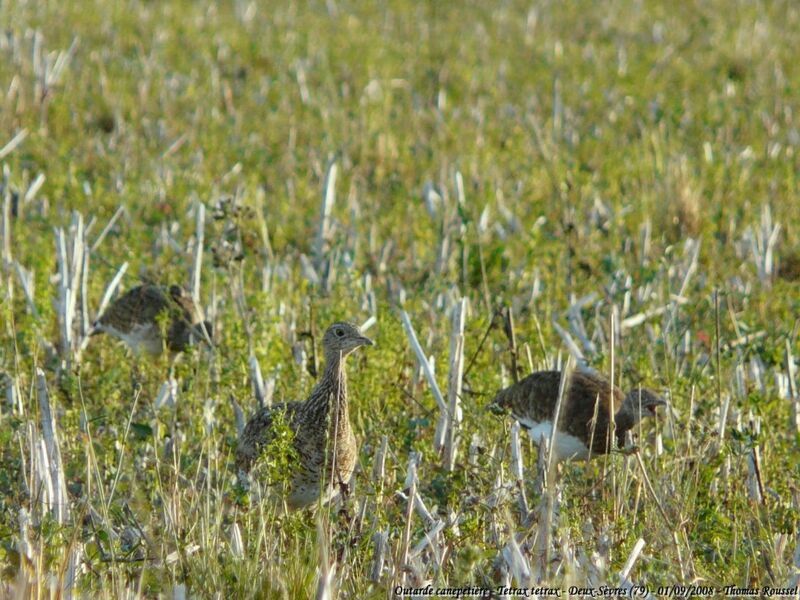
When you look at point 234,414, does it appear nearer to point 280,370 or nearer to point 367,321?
point 280,370

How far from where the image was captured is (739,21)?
14.4 meters

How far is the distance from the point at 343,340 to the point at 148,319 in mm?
1829

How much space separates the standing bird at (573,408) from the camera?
5242 millimetres

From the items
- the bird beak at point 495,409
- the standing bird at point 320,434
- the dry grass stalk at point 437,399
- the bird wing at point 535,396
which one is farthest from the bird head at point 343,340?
the bird beak at point 495,409

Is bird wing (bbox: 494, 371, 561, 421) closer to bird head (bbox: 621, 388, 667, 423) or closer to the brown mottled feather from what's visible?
the brown mottled feather

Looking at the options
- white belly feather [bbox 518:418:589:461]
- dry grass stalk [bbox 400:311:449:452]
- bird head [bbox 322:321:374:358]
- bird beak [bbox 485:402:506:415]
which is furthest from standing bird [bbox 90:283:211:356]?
bird beak [bbox 485:402:506:415]

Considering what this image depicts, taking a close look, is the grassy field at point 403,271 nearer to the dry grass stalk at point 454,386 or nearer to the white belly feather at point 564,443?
the dry grass stalk at point 454,386

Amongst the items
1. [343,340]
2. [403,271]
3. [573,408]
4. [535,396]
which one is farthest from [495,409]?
[403,271]

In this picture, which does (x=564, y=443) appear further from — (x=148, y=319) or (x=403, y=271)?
(x=403, y=271)

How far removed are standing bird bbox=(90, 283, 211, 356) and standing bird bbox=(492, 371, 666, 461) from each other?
173 centimetres

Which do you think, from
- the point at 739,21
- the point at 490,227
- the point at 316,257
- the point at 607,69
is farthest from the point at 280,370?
the point at 739,21

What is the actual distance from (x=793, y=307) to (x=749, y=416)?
6.68 feet

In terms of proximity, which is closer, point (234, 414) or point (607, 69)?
point (234, 414)

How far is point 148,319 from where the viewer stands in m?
6.48
